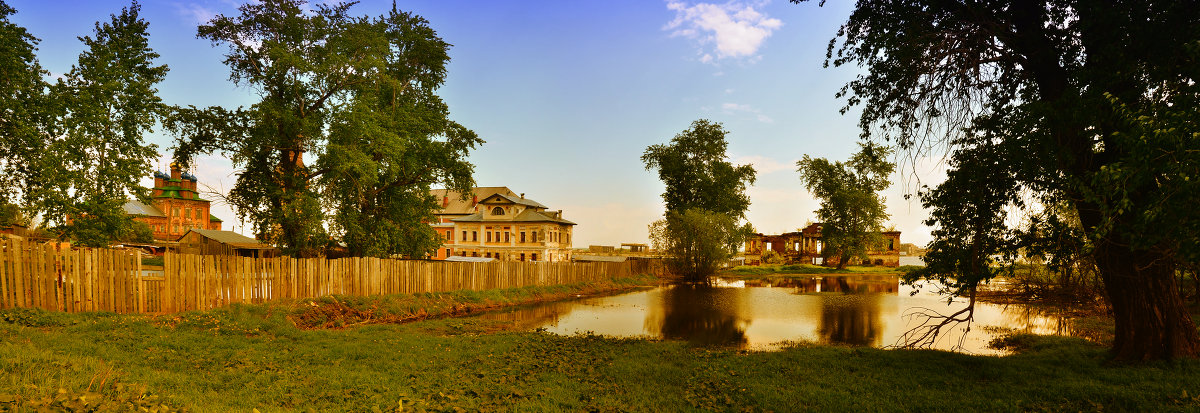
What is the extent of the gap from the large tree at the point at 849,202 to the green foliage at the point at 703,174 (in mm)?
9076

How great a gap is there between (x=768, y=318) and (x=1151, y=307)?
1213 cm

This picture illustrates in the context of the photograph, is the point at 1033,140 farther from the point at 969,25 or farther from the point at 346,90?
the point at 346,90

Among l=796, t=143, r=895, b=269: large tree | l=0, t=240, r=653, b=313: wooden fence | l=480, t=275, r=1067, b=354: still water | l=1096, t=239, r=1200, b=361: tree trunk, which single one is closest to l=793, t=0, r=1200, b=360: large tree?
l=1096, t=239, r=1200, b=361: tree trunk

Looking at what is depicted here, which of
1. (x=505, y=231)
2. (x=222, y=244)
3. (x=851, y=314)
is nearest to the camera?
(x=851, y=314)

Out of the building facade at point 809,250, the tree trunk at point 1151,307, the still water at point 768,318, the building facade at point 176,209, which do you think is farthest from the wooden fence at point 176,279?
the building facade at point 176,209

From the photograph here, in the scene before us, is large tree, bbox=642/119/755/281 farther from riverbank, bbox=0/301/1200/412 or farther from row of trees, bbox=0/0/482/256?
riverbank, bbox=0/301/1200/412

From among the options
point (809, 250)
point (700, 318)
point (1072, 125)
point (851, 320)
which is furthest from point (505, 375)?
point (809, 250)

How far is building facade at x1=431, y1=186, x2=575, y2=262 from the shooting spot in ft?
182

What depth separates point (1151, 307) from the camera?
813 cm

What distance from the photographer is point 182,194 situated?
230ft

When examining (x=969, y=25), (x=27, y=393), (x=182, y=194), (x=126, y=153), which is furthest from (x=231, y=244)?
(x=969, y=25)

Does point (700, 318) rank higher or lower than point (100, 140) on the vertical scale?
lower

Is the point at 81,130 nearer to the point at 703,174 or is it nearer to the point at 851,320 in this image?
the point at 851,320

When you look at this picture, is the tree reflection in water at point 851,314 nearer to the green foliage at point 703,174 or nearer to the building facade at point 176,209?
the green foliage at point 703,174
